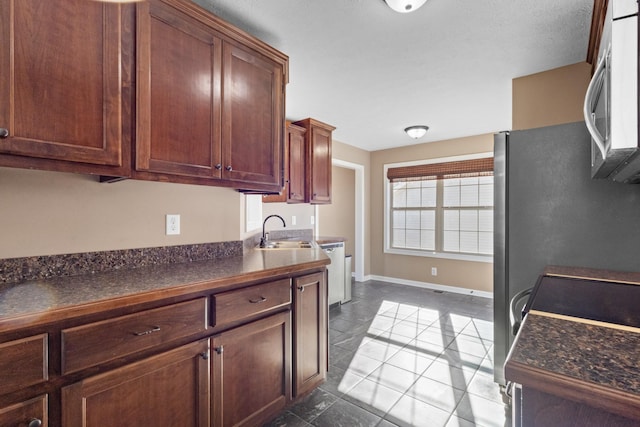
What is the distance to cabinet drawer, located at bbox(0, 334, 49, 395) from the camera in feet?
2.82

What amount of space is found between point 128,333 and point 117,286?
0.22 m

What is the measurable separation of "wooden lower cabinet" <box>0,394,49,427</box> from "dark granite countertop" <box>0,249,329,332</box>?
9.8 inches

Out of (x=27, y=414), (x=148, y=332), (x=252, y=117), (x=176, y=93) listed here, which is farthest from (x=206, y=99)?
(x=27, y=414)

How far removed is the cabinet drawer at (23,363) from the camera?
859 mm

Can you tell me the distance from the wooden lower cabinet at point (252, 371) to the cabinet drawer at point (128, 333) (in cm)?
18

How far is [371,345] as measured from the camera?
2816 mm

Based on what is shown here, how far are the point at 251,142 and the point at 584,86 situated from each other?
2.59m

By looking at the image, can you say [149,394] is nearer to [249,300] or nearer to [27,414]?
[27,414]

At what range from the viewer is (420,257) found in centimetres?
512

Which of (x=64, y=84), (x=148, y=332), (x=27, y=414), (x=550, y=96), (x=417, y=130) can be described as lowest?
(x=27, y=414)

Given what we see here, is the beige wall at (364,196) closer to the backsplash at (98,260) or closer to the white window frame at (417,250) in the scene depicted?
the white window frame at (417,250)

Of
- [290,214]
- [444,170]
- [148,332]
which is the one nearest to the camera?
[148,332]

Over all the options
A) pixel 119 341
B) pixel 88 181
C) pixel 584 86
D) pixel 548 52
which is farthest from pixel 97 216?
pixel 584 86

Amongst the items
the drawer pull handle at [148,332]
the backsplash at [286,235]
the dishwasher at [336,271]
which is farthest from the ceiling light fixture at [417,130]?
the drawer pull handle at [148,332]
